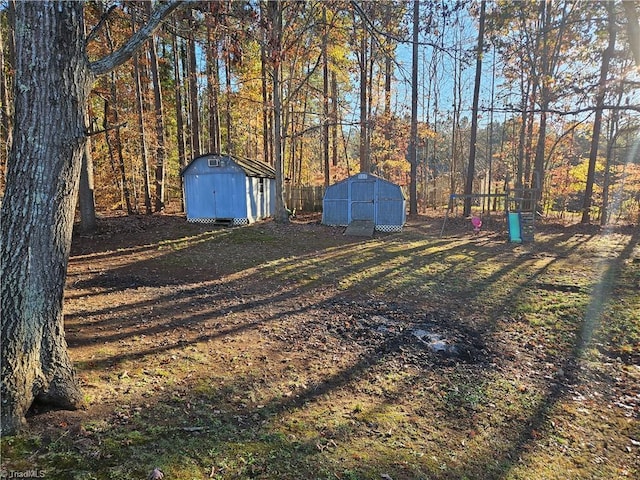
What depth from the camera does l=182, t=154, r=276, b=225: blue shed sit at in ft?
48.7

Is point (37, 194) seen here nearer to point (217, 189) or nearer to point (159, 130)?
point (217, 189)

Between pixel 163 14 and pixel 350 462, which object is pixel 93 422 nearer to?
pixel 350 462

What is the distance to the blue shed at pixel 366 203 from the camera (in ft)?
49.1

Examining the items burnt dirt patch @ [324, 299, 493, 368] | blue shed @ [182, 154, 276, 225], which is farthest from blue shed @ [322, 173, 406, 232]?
burnt dirt patch @ [324, 299, 493, 368]

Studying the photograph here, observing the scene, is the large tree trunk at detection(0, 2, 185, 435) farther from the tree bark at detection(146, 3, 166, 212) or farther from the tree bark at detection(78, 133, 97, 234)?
the tree bark at detection(146, 3, 166, 212)

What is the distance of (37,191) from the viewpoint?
2510 millimetres

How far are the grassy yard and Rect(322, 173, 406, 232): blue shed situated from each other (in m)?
6.21

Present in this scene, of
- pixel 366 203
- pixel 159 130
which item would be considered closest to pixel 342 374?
pixel 366 203

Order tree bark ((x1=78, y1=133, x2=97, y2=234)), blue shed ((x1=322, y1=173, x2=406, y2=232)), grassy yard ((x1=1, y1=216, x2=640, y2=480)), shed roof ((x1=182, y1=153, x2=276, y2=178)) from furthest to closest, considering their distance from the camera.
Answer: blue shed ((x1=322, y1=173, x2=406, y2=232)), shed roof ((x1=182, y1=153, x2=276, y2=178)), tree bark ((x1=78, y1=133, x2=97, y2=234)), grassy yard ((x1=1, y1=216, x2=640, y2=480))

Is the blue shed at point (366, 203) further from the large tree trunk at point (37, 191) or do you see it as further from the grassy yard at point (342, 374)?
the large tree trunk at point (37, 191)

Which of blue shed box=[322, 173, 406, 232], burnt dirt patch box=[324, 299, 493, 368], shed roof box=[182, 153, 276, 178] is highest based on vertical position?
shed roof box=[182, 153, 276, 178]

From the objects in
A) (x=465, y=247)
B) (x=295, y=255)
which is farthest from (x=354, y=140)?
(x=295, y=255)

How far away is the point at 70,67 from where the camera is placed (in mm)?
2605

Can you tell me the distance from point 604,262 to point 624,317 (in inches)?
195
